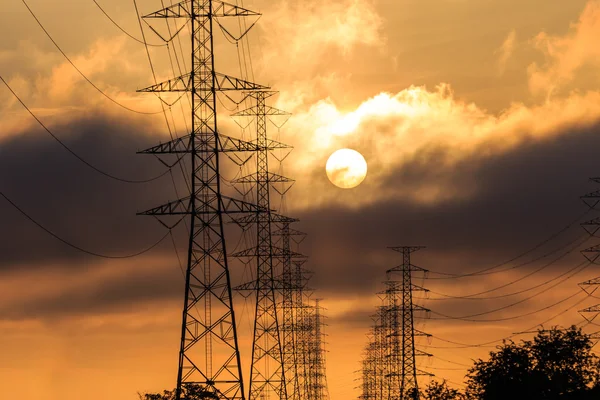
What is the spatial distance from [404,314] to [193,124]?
227 ft

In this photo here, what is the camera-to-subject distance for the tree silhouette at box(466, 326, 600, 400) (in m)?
148

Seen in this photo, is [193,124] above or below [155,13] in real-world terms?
below

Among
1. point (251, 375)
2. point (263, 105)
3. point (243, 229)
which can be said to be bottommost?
point (251, 375)

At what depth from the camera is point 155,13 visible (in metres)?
81.8

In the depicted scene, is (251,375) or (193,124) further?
(251,375)

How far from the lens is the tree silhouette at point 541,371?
14825 centimetres

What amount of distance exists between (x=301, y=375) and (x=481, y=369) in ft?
157

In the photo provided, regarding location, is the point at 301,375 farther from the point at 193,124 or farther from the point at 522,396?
the point at 193,124

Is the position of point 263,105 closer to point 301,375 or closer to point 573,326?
point 573,326

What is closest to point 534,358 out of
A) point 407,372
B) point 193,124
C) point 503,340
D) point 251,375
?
point 503,340

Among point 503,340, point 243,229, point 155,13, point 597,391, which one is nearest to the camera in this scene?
point 155,13

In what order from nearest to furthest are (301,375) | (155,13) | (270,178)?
(155,13) → (270,178) → (301,375)

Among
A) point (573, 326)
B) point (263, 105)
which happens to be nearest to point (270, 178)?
point (263, 105)

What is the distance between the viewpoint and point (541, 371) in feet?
506
